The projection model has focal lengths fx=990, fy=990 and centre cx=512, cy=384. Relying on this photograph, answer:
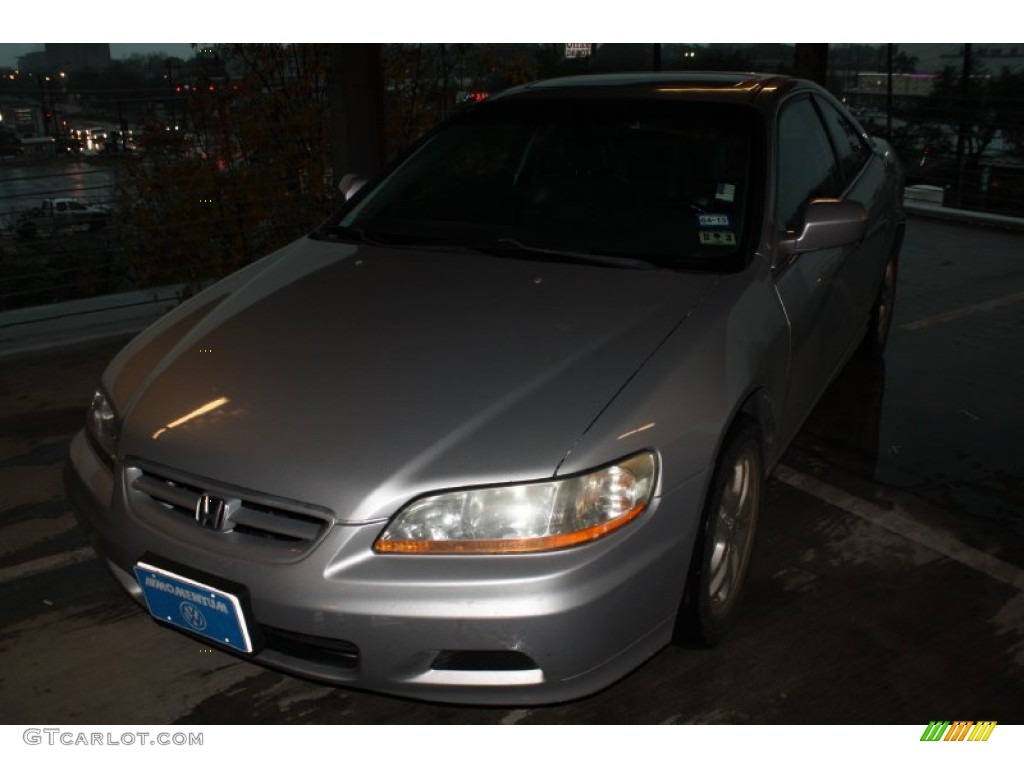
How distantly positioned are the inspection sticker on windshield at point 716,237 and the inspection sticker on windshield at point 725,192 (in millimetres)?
139

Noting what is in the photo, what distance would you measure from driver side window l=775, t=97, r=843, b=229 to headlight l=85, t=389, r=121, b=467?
211 cm

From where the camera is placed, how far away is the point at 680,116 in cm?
351

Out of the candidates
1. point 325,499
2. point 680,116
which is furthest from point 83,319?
point 325,499

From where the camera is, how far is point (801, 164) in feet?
12.0

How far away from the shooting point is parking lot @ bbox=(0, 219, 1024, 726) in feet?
8.52

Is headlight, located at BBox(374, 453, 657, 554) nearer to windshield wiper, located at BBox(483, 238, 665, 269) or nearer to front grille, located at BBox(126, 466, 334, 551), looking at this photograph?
front grille, located at BBox(126, 466, 334, 551)

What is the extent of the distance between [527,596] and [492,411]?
1.55 ft

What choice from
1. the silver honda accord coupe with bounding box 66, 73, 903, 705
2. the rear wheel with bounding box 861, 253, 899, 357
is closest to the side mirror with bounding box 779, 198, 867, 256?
the silver honda accord coupe with bounding box 66, 73, 903, 705

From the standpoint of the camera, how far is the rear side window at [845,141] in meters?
4.26

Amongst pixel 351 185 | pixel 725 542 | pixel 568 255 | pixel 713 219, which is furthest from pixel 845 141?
pixel 725 542

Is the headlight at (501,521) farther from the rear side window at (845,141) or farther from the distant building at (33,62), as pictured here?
the distant building at (33,62)

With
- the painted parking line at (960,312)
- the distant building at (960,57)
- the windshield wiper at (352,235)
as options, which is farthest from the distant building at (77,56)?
the distant building at (960,57)
